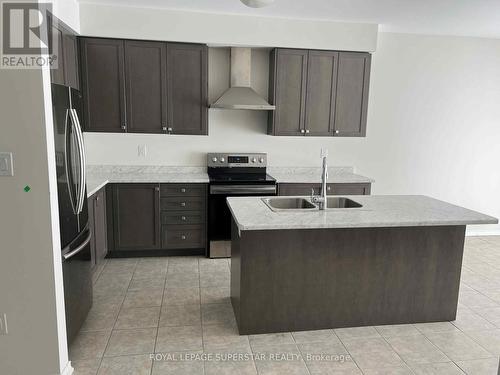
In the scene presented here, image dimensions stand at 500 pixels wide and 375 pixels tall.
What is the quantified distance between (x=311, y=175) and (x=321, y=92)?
100cm

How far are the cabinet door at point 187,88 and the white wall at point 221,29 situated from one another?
132 mm

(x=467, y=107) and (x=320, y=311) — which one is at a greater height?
(x=467, y=107)

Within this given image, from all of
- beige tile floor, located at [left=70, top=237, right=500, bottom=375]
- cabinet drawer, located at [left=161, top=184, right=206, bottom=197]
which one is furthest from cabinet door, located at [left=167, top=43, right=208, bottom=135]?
beige tile floor, located at [left=70, top=237, right=500, bottom=375]

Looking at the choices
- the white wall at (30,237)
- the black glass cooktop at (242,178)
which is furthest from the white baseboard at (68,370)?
the black glass cooktop at (242,178)

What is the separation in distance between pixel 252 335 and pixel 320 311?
523 millimetres

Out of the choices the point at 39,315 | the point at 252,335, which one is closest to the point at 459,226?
the point at 252,335

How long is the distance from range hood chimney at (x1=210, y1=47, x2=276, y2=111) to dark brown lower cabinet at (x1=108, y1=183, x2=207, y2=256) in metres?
1.00

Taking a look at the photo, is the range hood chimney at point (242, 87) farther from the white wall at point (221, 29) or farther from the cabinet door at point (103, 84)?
the cabinet door at point (103, 84)

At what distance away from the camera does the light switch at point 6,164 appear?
6.30 feet

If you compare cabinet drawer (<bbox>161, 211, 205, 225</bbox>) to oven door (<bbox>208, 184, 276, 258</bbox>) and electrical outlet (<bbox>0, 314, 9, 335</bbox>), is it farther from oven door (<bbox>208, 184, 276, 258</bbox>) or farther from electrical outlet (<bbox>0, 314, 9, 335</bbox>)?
electrical outlet (<bbox>0, 314, 9, 335</bbox>)

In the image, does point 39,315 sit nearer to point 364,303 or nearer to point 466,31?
point 364,303

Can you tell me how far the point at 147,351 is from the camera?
2482 millimetres

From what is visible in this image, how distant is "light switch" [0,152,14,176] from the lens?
1.92 metres

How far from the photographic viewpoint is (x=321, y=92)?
14.2 ft
